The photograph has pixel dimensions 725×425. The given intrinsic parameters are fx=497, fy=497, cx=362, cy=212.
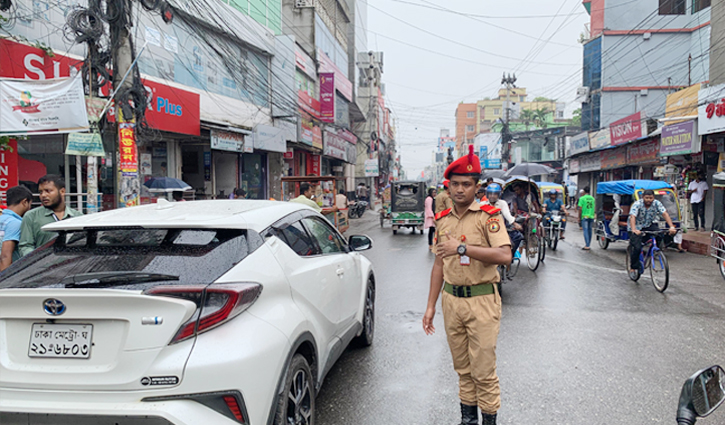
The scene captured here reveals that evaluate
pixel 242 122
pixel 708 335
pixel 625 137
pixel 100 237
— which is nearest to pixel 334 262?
pixel 100 237

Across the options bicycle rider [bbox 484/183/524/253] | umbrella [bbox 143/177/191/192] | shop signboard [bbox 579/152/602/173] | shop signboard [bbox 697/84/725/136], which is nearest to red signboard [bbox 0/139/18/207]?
umbrella [bbox 143/177/191/192]

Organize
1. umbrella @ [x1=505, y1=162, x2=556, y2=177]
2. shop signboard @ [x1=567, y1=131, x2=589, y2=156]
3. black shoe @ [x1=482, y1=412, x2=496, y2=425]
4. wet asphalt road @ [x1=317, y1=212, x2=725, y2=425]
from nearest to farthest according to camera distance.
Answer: black shoe @ [x1=482, y1=412, x2=496, y2=425], wet asphalt road @ [x1=317, y1=212, x2=725, y2=425], umbrella @ [x1=505, y1=162, x2=556, y2=177], shop signboard @ [x1=567, y1=131, x2=589, y2=156]

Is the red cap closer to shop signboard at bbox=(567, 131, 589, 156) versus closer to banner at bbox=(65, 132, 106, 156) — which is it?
banner at bbox=(65, 132, 106, 156)

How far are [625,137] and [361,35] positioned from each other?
1244 inches

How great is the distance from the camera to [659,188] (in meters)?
12.1

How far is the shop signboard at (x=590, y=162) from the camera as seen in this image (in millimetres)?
28612

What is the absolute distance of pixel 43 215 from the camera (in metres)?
4.72

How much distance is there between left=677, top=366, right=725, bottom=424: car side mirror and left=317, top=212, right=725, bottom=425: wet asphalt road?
2055 millimetres

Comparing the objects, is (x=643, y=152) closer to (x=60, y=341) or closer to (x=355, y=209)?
(x=355, y=209)

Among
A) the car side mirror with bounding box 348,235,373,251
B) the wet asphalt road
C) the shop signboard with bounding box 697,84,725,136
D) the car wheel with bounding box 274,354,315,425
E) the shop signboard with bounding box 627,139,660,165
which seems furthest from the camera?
the shop signboard with bounding box 627,139,660,165

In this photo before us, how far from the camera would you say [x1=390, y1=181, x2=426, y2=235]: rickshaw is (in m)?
19.8

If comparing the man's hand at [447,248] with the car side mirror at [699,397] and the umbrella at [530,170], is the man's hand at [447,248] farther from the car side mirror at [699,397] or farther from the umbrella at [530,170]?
the umbrella at [530,170]

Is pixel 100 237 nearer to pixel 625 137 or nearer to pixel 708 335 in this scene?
pixel 708 335

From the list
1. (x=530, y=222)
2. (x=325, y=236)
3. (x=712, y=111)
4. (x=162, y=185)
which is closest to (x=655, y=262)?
(x=530, y=222)
